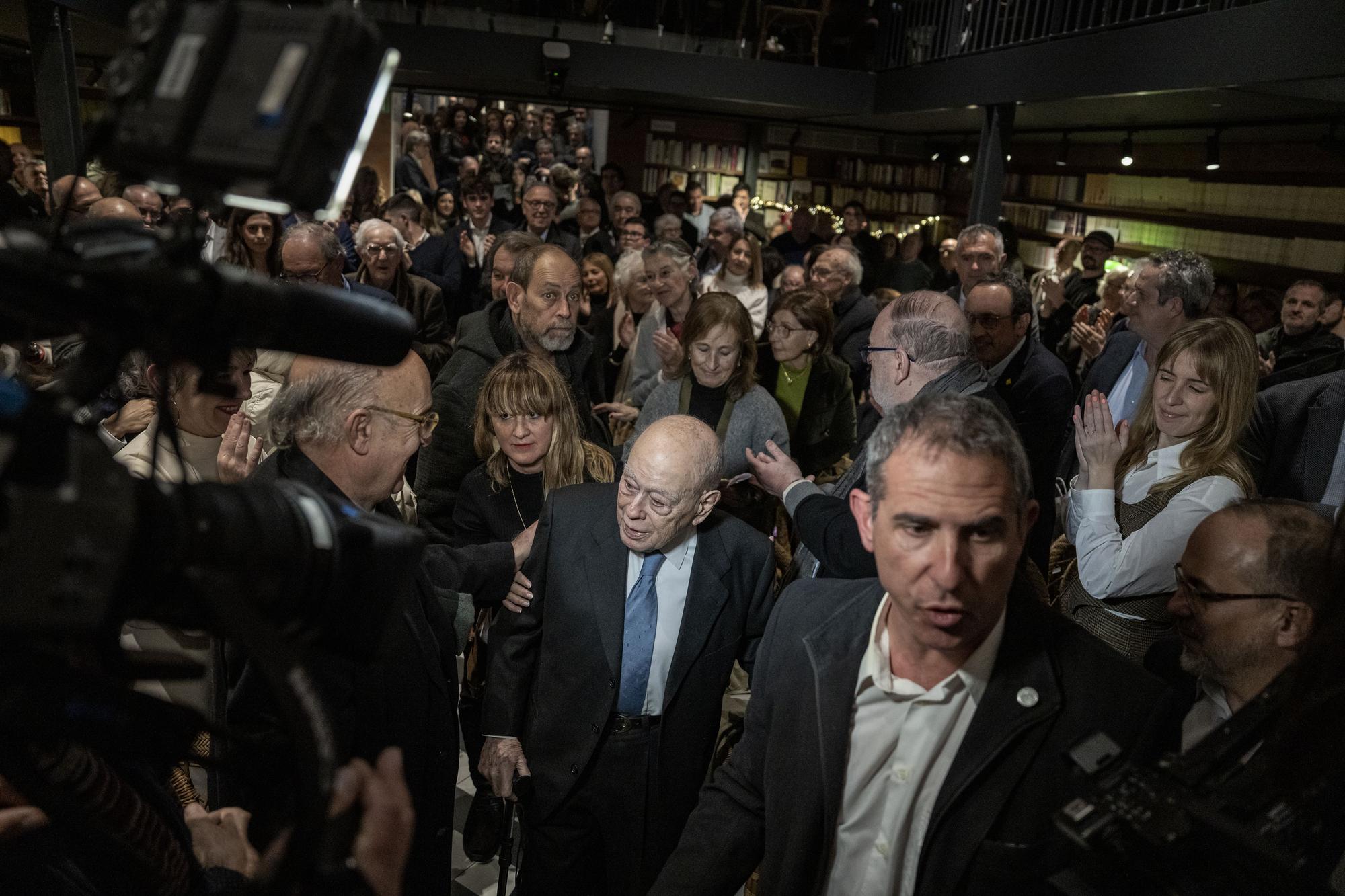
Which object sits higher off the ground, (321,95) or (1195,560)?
(321,95)

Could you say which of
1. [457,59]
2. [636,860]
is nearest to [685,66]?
[457,59]

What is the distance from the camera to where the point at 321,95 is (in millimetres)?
647

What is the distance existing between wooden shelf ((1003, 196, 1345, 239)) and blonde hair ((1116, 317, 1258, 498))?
5175mm

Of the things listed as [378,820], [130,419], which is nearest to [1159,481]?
[378,820]

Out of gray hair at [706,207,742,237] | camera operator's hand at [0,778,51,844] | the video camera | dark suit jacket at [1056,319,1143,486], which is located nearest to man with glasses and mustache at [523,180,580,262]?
gray hair at [706,207,742,237]

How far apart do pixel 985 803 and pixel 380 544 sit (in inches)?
33.9

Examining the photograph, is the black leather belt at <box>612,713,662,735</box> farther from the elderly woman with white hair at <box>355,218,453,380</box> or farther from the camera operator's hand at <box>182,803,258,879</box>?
the elderly woman with white hair at <box>355,218,453,380</box>

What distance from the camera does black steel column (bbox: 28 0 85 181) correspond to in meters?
5.00

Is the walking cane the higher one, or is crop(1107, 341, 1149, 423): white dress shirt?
crop(1107, 341, 1149, 423): white dress shirt

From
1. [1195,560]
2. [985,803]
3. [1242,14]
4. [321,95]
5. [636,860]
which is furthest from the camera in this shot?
[1242,14]

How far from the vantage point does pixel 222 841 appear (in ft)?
4.25

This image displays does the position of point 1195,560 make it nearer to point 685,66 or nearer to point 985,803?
point 985,803

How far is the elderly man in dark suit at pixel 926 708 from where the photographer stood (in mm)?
1188

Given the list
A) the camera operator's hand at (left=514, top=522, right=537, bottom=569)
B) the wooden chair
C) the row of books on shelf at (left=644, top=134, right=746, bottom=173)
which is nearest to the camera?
the camera operator's hand at (left=514, top=522, right=537, bottom=569)
